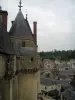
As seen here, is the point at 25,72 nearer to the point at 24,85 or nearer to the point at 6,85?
the point at 24,85

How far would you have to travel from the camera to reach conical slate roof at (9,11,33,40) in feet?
95.2

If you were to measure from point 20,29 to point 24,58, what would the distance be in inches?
136

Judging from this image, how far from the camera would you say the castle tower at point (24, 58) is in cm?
2827

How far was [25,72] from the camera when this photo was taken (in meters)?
28.7

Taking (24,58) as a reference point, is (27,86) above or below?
below

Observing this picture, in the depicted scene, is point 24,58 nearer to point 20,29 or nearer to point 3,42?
point 20,29

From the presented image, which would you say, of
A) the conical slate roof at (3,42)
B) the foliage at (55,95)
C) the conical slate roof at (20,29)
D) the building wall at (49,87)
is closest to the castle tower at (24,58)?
the conical slate roof at (20,29)

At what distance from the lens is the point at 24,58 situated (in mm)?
28500

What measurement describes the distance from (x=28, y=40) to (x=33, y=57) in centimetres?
205

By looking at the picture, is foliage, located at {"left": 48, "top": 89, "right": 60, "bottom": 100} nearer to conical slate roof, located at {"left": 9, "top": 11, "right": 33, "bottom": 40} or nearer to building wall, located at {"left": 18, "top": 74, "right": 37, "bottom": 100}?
building wall, located at {"left": 18, "top": 74, "right": 37, "bottom": 100}

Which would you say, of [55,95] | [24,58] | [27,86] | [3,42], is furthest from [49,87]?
[3,42]

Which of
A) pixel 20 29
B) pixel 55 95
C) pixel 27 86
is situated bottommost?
pixel 55 95

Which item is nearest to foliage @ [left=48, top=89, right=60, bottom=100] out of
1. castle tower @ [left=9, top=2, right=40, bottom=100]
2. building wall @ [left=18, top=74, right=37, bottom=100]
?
building wall @ [left=18, top=74, right=37, bottom=100]

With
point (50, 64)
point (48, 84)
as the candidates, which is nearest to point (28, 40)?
point (48, 84)
